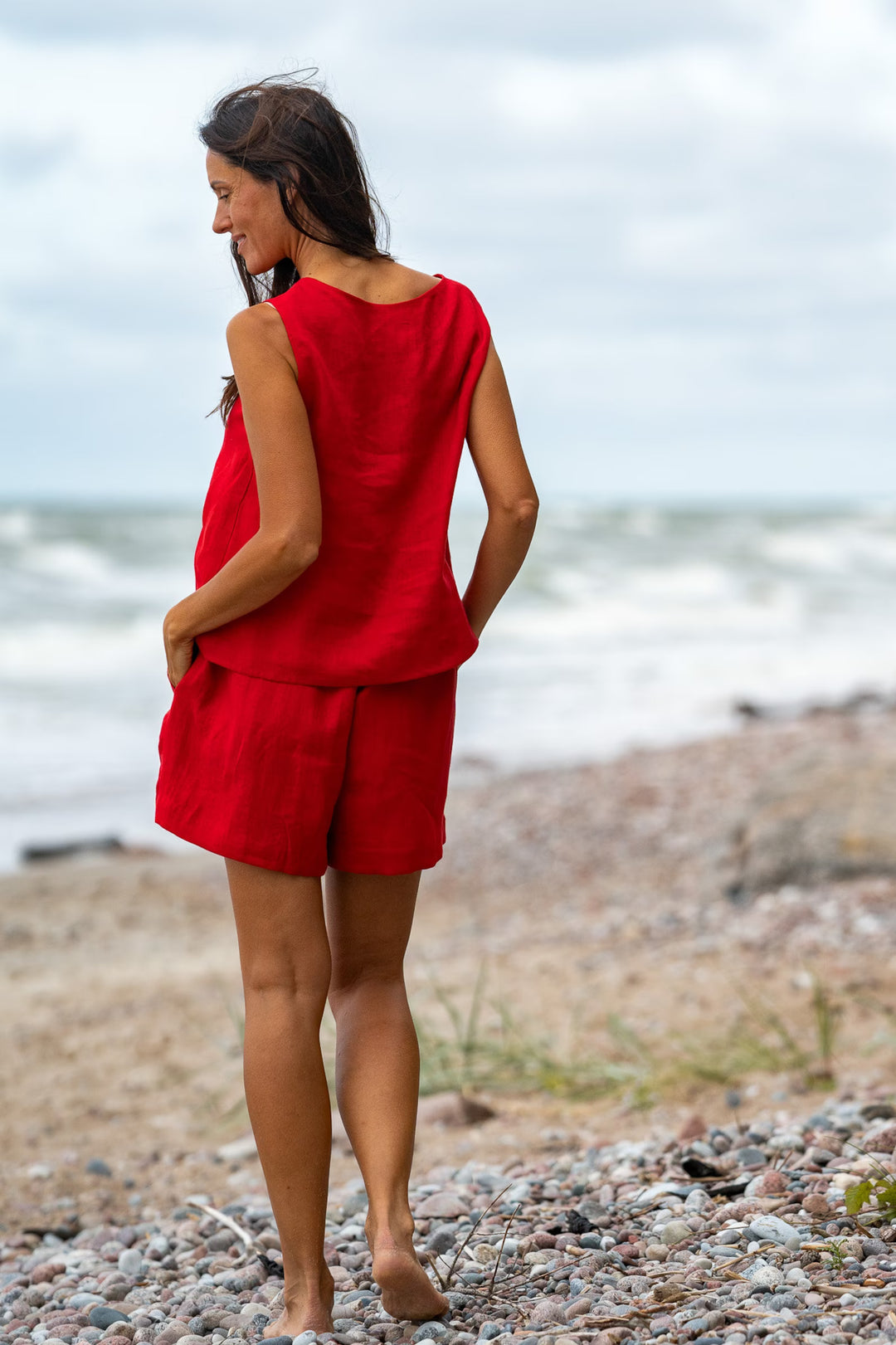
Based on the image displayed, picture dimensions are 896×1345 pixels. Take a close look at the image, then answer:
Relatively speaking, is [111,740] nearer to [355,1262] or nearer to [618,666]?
[618,666]

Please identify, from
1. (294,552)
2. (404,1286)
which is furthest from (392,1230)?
(294,552)

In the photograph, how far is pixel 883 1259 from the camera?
2277mm

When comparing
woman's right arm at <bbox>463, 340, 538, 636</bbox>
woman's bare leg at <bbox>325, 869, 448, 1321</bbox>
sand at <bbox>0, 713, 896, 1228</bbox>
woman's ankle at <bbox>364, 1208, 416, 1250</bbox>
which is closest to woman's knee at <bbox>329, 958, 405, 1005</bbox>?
woman's bare leg at <bbox>325, 869, 448, 1321</bbox>

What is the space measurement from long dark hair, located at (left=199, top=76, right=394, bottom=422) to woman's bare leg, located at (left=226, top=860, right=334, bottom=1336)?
0.83m

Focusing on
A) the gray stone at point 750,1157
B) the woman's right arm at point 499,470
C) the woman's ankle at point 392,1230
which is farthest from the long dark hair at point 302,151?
the gray stone at point 750,1157

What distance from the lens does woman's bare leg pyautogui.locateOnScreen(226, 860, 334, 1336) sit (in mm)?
2158

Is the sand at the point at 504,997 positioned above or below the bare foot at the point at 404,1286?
below

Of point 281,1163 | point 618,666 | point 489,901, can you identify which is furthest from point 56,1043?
point 618,666

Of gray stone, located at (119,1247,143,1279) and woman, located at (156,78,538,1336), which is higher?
woman, located at (156,78,538,1336)

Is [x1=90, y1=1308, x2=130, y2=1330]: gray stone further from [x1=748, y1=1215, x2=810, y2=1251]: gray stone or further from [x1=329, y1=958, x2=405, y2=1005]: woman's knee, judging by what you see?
[x1=748, y1=1215, x2=810, y2=1251]: gray stone

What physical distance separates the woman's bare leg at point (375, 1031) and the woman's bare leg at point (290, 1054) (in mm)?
106

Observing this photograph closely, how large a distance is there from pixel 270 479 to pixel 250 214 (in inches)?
18.9

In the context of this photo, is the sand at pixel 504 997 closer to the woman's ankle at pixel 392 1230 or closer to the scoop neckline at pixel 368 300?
the woman's ankle at pixel 392 1230

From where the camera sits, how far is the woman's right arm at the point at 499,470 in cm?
225
